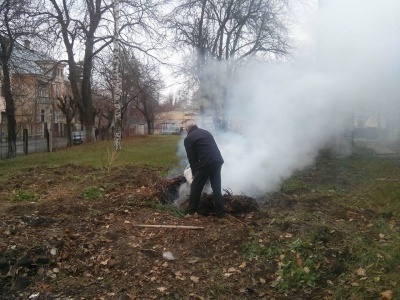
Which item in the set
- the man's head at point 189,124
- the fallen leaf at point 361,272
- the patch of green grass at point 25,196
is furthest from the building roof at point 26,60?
the fallen leaf at point 361,272

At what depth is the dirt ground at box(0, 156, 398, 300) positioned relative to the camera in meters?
4.29

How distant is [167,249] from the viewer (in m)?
5.13

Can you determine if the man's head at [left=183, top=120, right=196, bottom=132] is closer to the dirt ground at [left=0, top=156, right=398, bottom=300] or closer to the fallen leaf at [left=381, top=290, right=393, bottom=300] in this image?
the dirt ground at [left=0, top=156, right=398, bottom=300]

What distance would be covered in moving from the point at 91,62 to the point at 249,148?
662 inches

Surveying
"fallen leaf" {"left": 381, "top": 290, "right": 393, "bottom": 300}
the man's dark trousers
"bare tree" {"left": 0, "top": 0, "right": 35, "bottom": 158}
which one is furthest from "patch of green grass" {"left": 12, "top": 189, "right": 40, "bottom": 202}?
"bare tree" {"left": 0, "top": 0, "right": 35, "bottom": 158}

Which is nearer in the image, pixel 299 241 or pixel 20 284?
pixel 20 284

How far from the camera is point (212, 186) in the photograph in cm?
650

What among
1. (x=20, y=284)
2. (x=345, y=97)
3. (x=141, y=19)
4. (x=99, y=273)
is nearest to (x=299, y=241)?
(x=99, y=273)

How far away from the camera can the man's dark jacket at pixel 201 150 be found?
642cm

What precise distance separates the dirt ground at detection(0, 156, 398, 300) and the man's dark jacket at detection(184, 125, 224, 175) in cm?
73

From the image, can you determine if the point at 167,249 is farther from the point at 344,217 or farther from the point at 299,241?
the point at 344,217

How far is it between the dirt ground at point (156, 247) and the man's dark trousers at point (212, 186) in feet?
0.69

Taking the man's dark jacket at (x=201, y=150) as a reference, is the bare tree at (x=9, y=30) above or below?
above

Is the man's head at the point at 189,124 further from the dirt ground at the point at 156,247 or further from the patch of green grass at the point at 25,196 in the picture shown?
the patch of green grass at the point at 25,196
